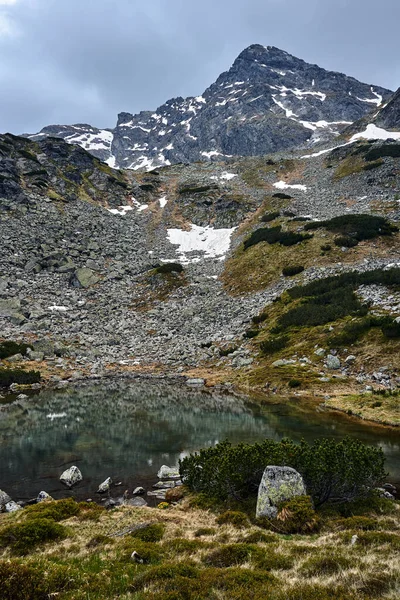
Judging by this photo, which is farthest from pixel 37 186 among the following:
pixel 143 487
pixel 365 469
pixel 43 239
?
pixel 365 469

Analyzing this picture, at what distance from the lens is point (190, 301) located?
58531mm

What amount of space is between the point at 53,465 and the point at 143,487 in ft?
19.0

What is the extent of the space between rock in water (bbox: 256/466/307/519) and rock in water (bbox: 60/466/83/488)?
937 cm

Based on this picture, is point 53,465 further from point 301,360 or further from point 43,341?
point 43,341

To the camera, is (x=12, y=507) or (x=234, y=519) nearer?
(x=234, y=519)

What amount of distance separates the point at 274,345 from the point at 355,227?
30.8m

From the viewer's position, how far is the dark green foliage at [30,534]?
11.0 metres

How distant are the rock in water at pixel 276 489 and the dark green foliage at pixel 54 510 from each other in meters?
7.26

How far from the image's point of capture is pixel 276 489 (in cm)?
1298

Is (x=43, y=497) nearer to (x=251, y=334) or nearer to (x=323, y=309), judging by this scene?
(x=251, y=334)

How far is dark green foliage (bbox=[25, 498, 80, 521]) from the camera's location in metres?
13.0

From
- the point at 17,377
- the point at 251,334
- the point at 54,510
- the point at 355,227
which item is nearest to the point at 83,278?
the point at 17,377

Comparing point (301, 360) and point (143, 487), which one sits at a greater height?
point (301, 360)

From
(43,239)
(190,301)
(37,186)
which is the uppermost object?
(37,186)
